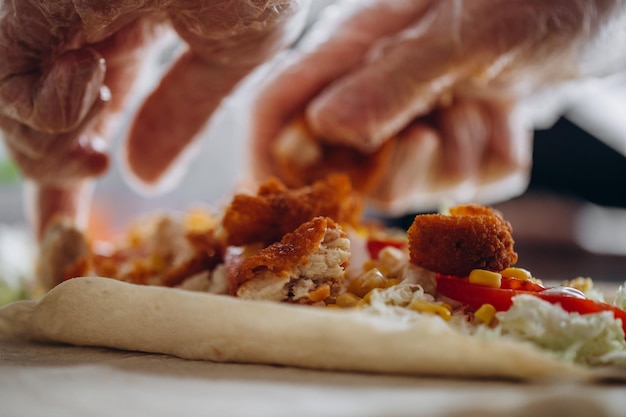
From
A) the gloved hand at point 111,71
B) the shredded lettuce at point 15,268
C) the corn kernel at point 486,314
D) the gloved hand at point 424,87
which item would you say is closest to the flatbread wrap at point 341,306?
the corn kernel at point 486,314

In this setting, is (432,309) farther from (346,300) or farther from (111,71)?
(111,71)

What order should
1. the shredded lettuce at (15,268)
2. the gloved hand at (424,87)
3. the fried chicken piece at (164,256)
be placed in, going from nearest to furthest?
the fried chicken piece at (164,256), the gloved hand at (424,87), the shredded lettuce at (15,268)

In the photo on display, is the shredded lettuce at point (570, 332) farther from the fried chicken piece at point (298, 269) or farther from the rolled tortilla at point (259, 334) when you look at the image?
the fried chicken piece at point (298, 269)

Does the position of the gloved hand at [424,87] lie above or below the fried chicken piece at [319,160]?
above

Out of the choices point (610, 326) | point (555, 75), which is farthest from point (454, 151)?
point (610, 326)

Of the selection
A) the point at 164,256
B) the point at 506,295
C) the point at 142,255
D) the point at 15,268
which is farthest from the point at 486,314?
the point at 15,268

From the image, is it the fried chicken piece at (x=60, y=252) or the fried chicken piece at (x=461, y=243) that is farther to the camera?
the fried chicken piece at (x=60, y=252)

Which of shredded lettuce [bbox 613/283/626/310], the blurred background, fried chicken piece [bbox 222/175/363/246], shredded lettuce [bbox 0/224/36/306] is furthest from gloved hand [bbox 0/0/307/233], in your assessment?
the blurred background
